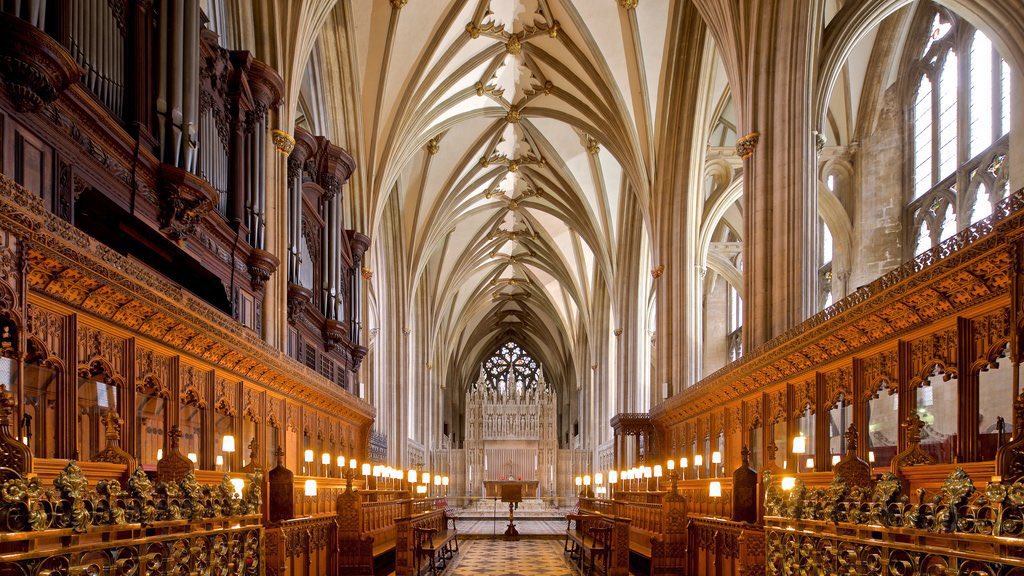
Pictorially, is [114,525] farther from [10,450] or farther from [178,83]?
[178,83]

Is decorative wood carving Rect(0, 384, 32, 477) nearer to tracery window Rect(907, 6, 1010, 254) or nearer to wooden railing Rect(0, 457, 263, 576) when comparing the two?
wooden railing Rect(0, 457, 263, 576)

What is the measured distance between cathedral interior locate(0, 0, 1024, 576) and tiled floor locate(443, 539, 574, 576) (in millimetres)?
216

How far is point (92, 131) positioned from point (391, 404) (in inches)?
868

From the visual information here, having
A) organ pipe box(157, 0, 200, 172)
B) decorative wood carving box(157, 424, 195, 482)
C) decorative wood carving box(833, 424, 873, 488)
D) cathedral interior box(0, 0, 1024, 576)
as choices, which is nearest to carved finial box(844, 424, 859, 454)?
decorative wood carving box(833, 424, 873, 488)

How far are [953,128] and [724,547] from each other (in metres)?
10.3

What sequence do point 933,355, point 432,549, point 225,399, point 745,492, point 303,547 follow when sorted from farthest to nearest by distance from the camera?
point 432,549, point 225,399, point 745,492, point 303,547, point 933,355

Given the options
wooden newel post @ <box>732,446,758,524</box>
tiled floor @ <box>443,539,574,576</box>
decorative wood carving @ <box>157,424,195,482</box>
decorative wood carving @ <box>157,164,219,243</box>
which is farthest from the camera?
tiled floor @ <box>443,539,574,576</box>

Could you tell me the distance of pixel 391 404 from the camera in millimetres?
29219

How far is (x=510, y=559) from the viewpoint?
15891 millimetres

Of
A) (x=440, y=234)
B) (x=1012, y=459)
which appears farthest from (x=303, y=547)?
(x=440, y=234)

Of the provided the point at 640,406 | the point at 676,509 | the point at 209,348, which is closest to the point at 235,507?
the point at 209,348

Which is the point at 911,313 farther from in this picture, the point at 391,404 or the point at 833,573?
the point at 391,404

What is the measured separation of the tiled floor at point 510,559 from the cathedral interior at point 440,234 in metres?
0.22

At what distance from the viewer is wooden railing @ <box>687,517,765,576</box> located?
782 cm
